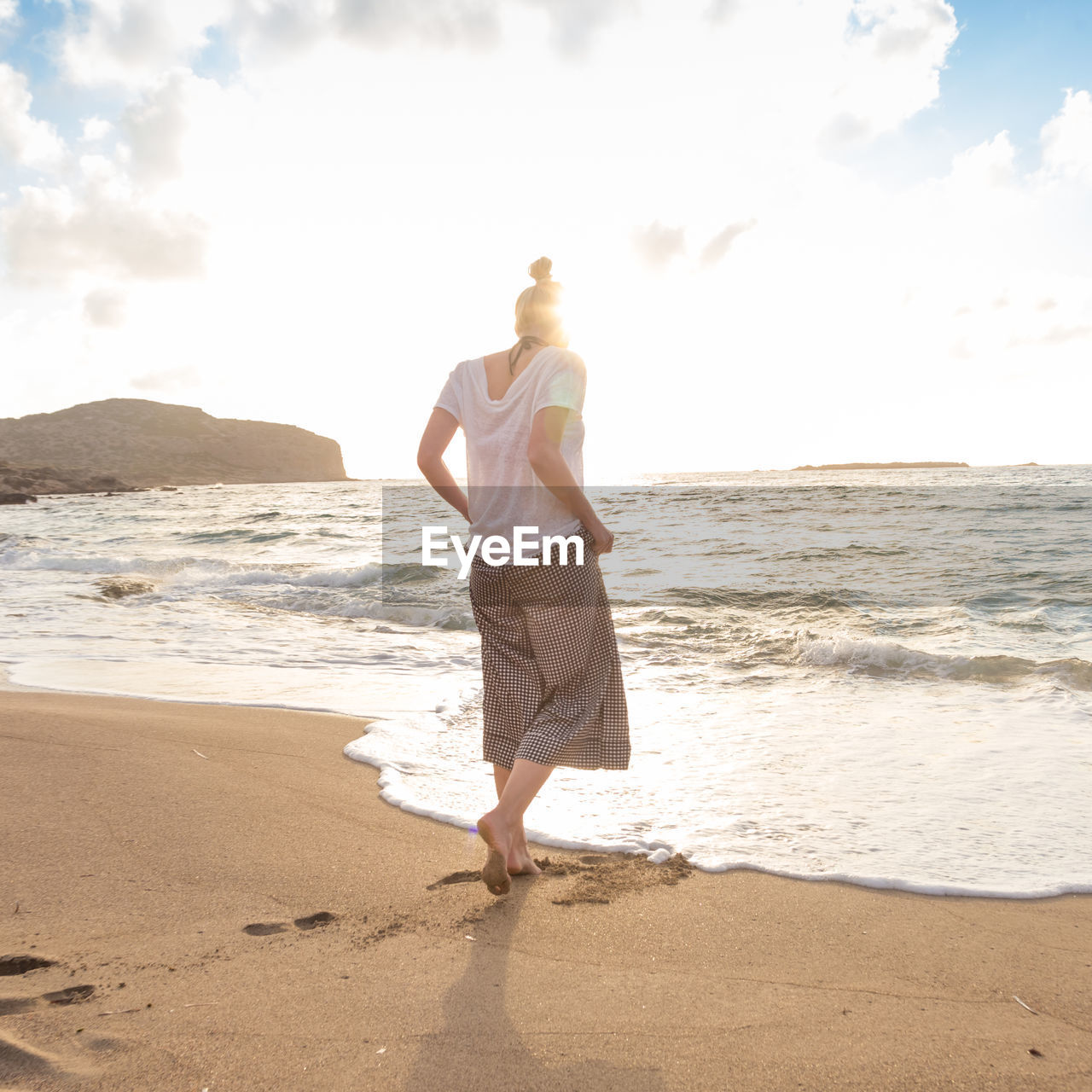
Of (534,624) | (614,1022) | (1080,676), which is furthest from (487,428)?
(1080,676)

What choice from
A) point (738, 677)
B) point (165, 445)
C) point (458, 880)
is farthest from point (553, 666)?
point (165, 445)

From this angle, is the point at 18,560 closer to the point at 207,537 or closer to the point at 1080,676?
the point at 207,537

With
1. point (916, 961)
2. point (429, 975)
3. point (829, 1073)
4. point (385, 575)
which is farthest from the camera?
point (385, 575)

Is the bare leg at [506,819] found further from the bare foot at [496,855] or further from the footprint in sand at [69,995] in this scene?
the footprint in sand at [69,995]

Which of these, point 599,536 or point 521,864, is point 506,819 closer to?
point 521,864

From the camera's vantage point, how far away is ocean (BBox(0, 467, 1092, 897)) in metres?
2.80

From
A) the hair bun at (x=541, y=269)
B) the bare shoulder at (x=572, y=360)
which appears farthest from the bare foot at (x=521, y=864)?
the hair bun at (x=541, y=269)

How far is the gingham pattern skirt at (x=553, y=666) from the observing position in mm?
2340

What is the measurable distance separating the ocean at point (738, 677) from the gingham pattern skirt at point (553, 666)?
0.51 metres

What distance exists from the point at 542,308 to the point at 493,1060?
192 cm

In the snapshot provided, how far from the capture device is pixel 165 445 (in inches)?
3942

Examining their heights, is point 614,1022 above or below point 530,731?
below

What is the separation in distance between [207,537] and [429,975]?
60.2 feet

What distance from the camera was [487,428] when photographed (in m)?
2.41
